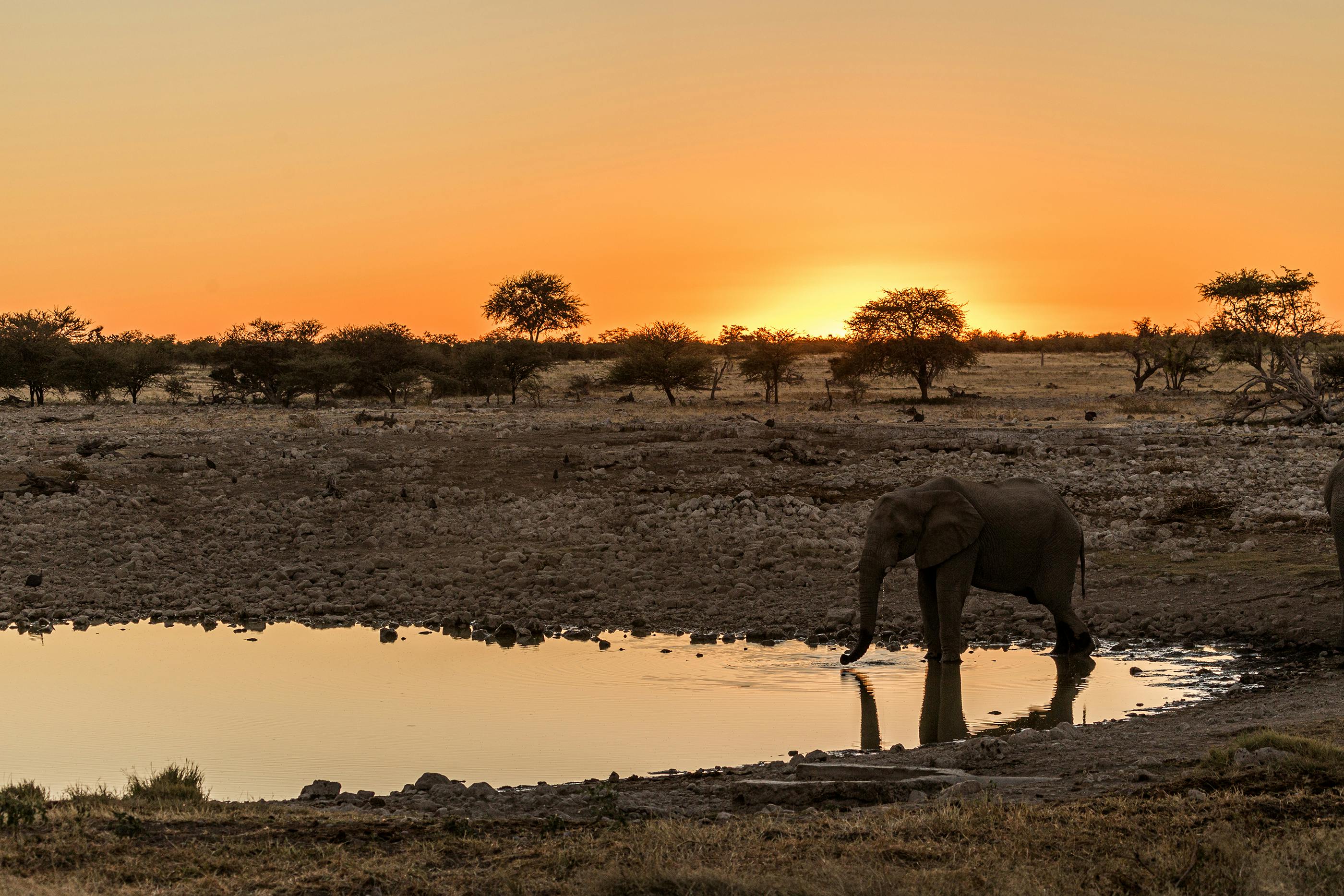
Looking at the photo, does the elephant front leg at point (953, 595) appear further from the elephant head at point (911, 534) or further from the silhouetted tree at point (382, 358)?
the silhouetted tree at point (382, 358)

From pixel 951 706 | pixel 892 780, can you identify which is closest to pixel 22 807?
pixel 892 780

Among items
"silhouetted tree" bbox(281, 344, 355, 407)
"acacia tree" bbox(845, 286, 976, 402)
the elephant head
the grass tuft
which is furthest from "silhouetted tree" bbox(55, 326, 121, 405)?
the grass tuft

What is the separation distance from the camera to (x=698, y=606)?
15609 millimetres

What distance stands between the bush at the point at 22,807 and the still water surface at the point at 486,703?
1.47 m

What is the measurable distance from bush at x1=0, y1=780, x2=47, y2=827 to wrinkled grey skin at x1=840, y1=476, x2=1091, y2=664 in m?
7.63

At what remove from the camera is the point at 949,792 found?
7.61m

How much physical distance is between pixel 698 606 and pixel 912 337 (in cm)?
4657

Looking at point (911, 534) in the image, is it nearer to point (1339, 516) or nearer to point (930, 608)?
point (930, 608)

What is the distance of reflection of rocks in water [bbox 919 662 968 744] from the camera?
10875 mm

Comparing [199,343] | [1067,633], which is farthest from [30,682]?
[199,343]

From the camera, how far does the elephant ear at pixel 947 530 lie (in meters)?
13.1

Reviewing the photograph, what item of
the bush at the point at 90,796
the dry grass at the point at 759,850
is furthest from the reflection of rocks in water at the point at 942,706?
the bush at the point at 90,796

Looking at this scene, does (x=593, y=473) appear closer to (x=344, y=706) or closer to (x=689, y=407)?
(x=344, y=706)

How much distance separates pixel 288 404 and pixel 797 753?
153 feet
